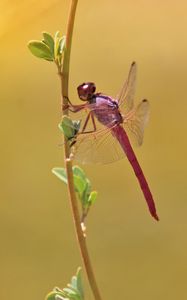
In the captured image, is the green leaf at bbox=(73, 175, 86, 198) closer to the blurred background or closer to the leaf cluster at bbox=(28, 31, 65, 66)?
the leaf cluster at bbox=(28, 31, 65, 66)

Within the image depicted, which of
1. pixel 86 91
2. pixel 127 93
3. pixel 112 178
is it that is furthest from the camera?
pixel 112 178

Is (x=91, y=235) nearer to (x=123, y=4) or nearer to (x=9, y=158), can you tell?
(x=9, y=158)

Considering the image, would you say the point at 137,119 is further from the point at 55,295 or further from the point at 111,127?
the point at 55,295

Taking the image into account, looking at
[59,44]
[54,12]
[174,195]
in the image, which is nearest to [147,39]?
[54,12]

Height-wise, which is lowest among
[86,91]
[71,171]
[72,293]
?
[72,293]

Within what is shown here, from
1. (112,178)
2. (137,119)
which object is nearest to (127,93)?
(137,119)

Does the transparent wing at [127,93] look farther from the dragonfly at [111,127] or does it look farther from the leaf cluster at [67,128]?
the leaf cluster at [67,128]

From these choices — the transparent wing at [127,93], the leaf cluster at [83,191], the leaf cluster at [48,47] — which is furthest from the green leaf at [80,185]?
the transparent wing at [127,93]

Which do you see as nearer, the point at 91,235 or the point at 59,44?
the point at 59,44
